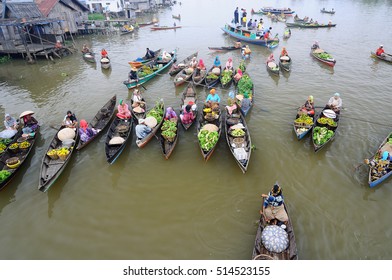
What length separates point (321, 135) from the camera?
43.4 feet

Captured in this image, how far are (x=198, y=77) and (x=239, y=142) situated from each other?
10018 millimetres

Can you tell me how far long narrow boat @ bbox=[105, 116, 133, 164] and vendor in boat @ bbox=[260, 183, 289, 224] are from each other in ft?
26.0

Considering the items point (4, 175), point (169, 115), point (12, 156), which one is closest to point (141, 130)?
point (169, 115)

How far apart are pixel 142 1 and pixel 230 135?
67.7 metres

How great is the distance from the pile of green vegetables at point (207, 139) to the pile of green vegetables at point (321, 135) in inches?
215

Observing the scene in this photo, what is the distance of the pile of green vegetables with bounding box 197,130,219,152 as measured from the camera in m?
12.5

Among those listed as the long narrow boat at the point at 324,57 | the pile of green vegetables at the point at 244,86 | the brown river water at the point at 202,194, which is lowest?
the brown river water at the point at 202,194

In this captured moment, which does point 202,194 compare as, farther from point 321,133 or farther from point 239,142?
point 321,133

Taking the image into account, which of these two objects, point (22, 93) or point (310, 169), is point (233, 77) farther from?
point (22, 93)

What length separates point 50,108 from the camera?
19.0 meters

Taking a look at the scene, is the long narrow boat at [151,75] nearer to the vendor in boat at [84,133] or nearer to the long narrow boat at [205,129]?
the vendor in boat at [84,133]

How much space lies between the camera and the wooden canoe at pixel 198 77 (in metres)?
20.7

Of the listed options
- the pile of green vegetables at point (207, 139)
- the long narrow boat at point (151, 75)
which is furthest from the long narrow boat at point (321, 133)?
the long narrow boat at point (151, 75)
